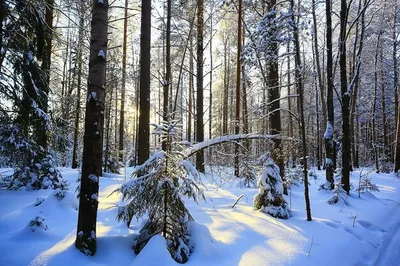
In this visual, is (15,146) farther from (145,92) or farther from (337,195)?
(337,195)

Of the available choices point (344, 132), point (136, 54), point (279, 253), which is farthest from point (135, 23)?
point (279, 253)

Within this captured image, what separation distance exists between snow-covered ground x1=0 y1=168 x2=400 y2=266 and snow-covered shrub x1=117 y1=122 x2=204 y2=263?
0.69 ft

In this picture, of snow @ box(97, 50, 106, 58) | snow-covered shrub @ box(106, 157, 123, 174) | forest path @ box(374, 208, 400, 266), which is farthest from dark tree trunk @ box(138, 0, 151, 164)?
snow-covered shrub @ box(106, 157, 123, 174)

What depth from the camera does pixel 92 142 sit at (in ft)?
11.7

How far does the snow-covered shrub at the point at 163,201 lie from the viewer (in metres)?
3.65

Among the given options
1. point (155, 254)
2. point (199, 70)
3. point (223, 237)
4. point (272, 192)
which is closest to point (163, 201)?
point (155, 254)

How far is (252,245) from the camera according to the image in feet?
13.9

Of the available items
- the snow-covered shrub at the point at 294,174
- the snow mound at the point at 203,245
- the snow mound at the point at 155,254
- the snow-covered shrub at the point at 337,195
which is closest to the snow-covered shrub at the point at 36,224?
the snow mound at the point at 155,254

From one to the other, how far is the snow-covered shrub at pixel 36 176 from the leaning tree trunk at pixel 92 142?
4167 millimetres

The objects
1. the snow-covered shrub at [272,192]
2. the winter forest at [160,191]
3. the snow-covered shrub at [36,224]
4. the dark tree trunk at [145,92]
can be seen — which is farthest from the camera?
the dark tree trunk at [145,92]

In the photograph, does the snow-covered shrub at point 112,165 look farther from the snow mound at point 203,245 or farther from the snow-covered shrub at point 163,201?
the snow mound at point 203,245

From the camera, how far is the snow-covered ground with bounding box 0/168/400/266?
3457 millimetres

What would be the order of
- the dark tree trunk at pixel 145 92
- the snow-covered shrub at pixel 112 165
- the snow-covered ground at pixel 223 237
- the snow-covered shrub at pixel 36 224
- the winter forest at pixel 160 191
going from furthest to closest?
the snow-covered shrub at pixel 112 165
the dark tree trunk at pixel 145 92
the snow-covered shrub at pixel 36 224
the winter forest at pixel 160 191
the snow-covered ground at pixel 223 237

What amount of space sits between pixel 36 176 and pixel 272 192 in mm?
5758
